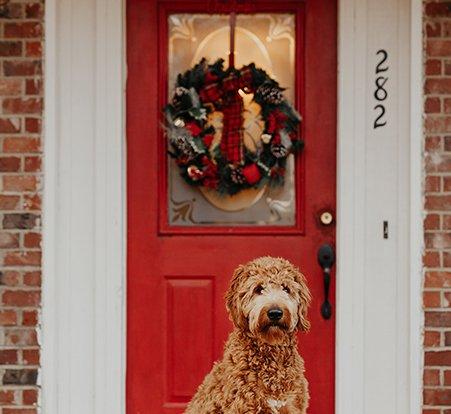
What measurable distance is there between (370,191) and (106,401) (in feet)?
5.22

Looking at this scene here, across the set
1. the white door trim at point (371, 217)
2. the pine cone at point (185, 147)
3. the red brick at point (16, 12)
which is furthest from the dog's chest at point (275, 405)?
the red brick at point (16, 12)

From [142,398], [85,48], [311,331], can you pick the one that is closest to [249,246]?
[311,331]

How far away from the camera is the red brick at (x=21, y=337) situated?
16.4 feet

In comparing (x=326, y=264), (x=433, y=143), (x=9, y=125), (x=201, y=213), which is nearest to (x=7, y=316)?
(x=9, y=125)

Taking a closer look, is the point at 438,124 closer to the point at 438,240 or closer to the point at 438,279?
the point at 438,240

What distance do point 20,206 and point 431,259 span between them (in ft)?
6.32

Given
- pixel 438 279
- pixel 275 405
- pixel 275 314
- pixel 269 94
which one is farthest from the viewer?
pixel 269 94

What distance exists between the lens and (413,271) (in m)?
4.96

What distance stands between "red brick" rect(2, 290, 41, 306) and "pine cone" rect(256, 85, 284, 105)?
4.60 feet

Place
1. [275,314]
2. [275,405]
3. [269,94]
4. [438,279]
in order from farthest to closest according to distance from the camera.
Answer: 1. [269,94]
2. [438,279]
3. [275,405]
4. [275,314]

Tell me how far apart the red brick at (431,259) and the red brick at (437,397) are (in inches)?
23.0

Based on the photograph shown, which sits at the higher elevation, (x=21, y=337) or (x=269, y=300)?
(x=269, y=300)

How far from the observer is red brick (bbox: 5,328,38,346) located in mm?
4988

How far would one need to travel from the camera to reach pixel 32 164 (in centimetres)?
500
